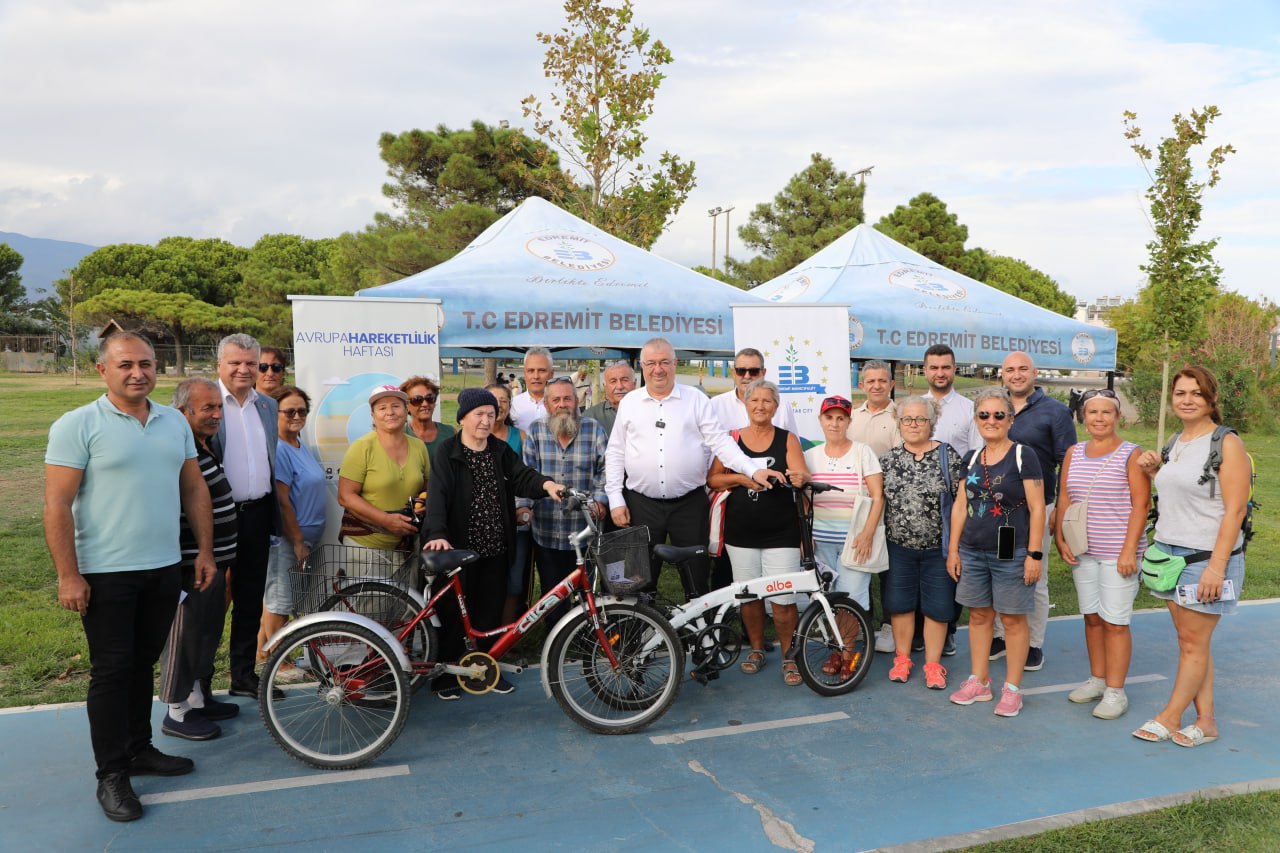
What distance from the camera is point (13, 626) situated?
5.66 m

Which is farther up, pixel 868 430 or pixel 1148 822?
pixel 868 430

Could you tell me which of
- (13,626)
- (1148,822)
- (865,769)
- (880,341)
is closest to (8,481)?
(13,626)

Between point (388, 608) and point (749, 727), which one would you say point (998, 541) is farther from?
point (388, 608)

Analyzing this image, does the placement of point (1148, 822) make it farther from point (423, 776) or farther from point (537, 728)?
point (423, 776)

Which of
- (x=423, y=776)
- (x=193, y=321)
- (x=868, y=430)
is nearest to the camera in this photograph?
(x=423, y=776)

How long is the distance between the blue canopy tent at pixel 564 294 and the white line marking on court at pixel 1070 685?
12.2 ft

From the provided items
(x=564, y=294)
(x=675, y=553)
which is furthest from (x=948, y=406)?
(x=564, y=294)

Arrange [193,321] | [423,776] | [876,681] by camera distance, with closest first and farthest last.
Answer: [423,776] → [876,681] → [193,321]

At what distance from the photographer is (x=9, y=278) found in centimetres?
5266

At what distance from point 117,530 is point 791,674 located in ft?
11.5

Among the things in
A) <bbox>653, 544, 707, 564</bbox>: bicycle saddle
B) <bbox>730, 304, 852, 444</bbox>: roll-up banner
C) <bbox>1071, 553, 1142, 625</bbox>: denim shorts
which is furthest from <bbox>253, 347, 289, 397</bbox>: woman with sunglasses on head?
<bbox>1071, 553, 1142, 625</bbox>: denim shorts

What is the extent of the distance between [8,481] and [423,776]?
11431mm

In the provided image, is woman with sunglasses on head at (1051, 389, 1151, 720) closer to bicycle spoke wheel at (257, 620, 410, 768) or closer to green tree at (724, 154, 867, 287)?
bicycle spoke wheel at (257, 620, 410, 768)

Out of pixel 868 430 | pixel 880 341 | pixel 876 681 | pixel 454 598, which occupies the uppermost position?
pixel 880 341
